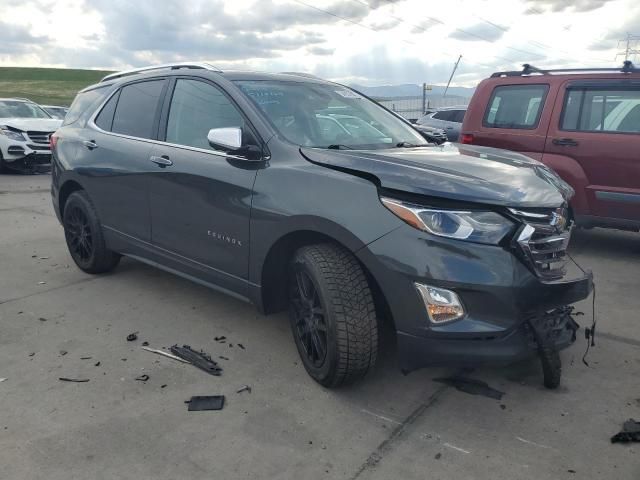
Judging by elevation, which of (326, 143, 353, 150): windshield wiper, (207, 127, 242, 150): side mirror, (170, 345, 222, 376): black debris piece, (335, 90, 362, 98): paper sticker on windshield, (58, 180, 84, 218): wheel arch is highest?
(335, 90, 362, 98): paper sticker on windshield

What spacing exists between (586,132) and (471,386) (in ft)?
13.0

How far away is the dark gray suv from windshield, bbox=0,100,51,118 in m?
11.1

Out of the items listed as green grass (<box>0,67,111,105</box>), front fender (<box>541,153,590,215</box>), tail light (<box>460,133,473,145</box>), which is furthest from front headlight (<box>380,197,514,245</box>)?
green grass (<box>0,67,111,105</box>)

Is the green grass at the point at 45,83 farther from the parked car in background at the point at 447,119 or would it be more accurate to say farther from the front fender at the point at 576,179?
the front fender at the point at 576,179

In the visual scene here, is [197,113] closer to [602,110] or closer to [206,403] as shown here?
[206,403]

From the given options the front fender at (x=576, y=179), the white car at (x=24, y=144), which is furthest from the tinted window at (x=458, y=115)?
the white car at (x=24, y=144)

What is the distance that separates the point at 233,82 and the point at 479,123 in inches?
158

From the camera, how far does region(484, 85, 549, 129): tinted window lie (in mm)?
6469

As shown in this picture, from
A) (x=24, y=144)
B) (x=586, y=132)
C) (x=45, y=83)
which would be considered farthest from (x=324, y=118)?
(x=45, y=83)

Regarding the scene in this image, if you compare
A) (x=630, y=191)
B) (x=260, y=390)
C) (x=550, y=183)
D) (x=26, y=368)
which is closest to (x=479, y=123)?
(x=630, y=191)

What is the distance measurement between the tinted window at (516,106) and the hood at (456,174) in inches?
127

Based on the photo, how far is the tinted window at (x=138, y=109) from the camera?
173 inches

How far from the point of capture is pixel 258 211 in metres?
3.38

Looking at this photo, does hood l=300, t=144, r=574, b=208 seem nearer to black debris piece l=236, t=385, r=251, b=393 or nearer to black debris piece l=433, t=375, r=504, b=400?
black debris piece l=433, t=375, r=504, b=400
